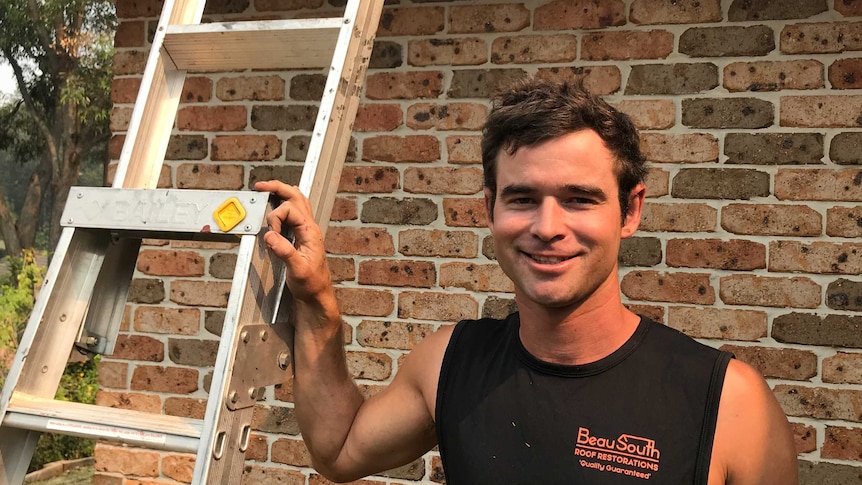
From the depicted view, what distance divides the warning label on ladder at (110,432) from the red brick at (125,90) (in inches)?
67.9

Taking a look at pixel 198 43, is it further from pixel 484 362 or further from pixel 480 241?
pixel 480 241

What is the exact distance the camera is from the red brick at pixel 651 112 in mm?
2289

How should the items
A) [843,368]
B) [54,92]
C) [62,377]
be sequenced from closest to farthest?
[843,368] → [62,377] → [54,92]

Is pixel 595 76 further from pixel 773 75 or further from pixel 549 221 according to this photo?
pixel 549 221

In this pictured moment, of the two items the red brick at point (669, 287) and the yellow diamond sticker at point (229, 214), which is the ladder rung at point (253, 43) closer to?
the yellow diamond sticker at point (229, 214)

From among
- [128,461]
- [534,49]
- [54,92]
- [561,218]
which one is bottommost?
[128,461]

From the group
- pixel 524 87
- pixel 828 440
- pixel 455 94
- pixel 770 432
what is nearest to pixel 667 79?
pixel 455 94

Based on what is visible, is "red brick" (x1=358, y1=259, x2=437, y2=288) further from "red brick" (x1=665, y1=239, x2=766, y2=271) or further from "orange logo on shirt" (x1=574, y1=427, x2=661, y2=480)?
"orange logo on shirt" (x1=574, y1=427, x2=661, y2=480)

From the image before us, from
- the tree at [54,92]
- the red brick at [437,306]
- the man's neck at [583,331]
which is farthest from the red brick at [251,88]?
the tree at [54,92]

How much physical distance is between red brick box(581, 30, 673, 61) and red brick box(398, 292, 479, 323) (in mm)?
821

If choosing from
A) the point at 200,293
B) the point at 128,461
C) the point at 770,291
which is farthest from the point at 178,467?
the point at 770,291

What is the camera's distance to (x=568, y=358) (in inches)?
57.9

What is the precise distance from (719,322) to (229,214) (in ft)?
4.94

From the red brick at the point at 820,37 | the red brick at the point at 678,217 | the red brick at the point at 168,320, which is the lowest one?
the red brick at the point at 168,320
